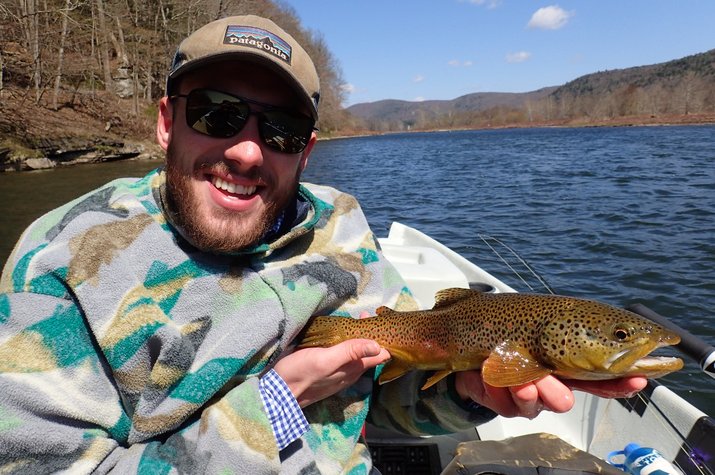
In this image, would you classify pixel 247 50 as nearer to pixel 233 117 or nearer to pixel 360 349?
pixel 233 117

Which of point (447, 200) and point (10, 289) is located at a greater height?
point (10, 289)

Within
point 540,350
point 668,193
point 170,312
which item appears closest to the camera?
point 170,312

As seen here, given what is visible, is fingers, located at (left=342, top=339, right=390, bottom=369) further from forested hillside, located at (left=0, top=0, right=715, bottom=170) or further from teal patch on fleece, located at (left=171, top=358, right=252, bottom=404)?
forested hillside, located at (left=0, top=0, right=715, bottom=170)

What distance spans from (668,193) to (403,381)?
67.1 feet

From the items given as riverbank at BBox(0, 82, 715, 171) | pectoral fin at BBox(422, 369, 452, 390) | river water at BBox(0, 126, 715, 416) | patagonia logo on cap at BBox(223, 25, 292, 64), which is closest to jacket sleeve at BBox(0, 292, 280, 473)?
pectoral fin at BBox(422, 369, 452, 390)

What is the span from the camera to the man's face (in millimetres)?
2123

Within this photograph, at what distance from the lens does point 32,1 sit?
101 feet

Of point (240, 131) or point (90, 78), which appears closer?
point (240, 131)

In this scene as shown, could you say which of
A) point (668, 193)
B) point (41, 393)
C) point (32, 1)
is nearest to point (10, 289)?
point (41, 393)

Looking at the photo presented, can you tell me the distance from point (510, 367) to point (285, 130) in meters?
1.45

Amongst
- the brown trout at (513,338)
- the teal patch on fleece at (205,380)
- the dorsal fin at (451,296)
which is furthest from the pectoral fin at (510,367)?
the teal patch on fleece at (205,380)

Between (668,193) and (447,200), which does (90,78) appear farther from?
(668,193)

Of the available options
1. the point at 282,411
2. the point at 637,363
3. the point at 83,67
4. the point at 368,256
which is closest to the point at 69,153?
the point at 83,67

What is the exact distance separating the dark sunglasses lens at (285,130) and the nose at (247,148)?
4 cm
